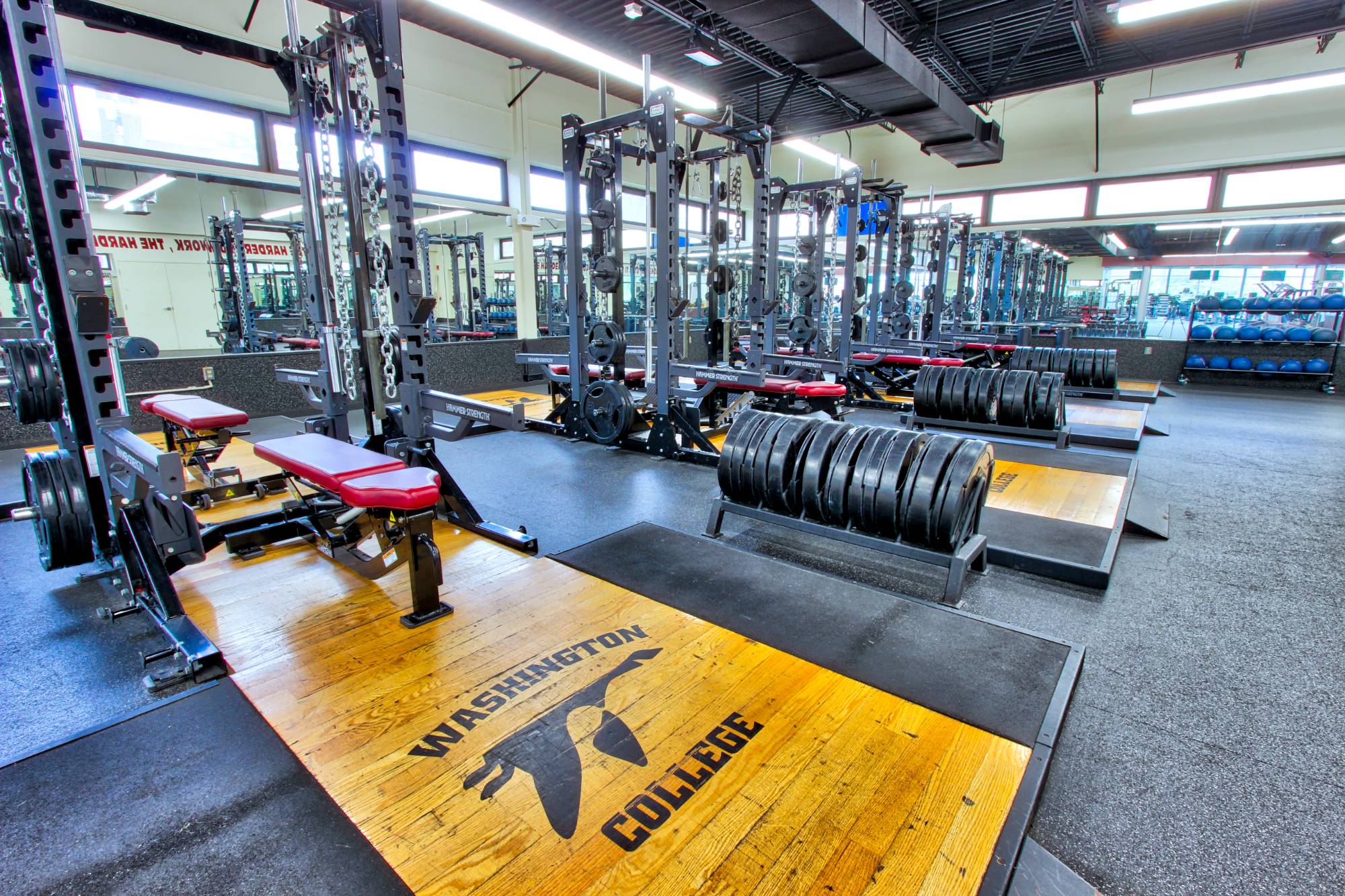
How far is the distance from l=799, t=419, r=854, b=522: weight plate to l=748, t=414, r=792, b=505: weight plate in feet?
0.54

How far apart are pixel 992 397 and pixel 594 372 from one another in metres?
3.14

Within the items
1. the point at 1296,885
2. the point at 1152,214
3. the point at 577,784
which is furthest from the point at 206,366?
the point at 1152,214

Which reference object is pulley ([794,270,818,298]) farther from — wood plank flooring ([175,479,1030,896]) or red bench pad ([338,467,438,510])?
red bench pad ([338,467,438,510])

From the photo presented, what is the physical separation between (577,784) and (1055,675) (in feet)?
4.53

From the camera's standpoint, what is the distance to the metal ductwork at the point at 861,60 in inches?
190

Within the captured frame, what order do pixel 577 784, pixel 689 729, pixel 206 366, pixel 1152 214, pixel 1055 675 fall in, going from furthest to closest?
pixel 1152 214
pixel 206 366
pixel 1055 675
pixel 689 729
pixel 577 784

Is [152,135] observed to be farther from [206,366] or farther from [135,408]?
[135,408]

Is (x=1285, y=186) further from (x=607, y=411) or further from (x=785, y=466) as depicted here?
(x=785, y=466)

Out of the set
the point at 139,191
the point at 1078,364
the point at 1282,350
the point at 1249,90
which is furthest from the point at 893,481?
the point at 1282,350

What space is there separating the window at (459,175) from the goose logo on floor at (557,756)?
6.61 m

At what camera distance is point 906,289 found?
8172 millimetres

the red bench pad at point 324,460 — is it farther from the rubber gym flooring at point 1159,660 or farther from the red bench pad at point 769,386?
the red bench pad at point 769,386

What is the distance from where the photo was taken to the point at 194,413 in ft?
9.43

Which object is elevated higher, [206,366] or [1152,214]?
[1152,214]
